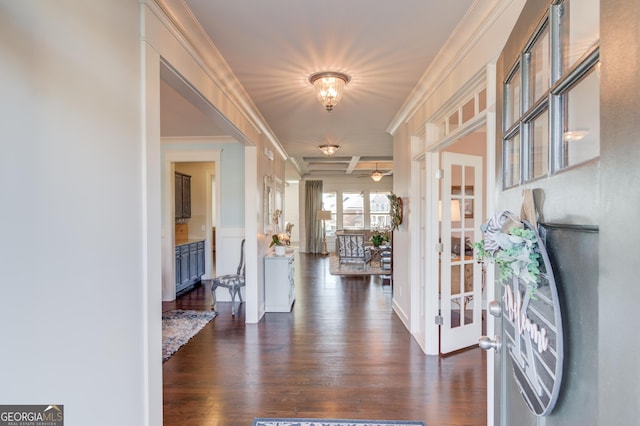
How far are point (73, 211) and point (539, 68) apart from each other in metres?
1.69

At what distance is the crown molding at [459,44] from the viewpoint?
1892 millimetres

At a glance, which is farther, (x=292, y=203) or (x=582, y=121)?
(x=292, y=203)

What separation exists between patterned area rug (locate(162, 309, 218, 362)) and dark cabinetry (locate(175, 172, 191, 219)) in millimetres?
2141

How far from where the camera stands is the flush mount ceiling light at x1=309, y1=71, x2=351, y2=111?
287 cm

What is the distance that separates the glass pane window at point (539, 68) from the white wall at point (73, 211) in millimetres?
1598

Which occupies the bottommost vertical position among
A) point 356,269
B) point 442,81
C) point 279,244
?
point 356,269

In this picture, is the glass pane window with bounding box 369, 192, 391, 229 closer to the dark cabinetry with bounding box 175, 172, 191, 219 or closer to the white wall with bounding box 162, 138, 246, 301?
the dark cabinetry with bounding box 175, 172, 191, 219

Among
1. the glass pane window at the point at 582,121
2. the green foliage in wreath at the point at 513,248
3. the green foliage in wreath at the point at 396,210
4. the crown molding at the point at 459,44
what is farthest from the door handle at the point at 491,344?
the green foliage in wreath at the point at 396,210

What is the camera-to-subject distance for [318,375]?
2.93 metres

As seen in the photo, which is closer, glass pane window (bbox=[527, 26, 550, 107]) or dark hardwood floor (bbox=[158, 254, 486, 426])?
glass pane window (bbox=[527, 26, 550, 107])

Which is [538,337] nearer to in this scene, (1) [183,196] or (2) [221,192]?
(2) [221,192]

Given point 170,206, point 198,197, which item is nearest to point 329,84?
point 170,206

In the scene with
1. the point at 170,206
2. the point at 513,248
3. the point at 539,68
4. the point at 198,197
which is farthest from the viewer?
the point at 198,197

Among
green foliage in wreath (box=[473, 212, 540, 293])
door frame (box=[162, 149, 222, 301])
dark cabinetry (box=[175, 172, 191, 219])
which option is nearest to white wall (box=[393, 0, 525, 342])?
green foliage in wreath (box=[473, 212, 540, 293])
